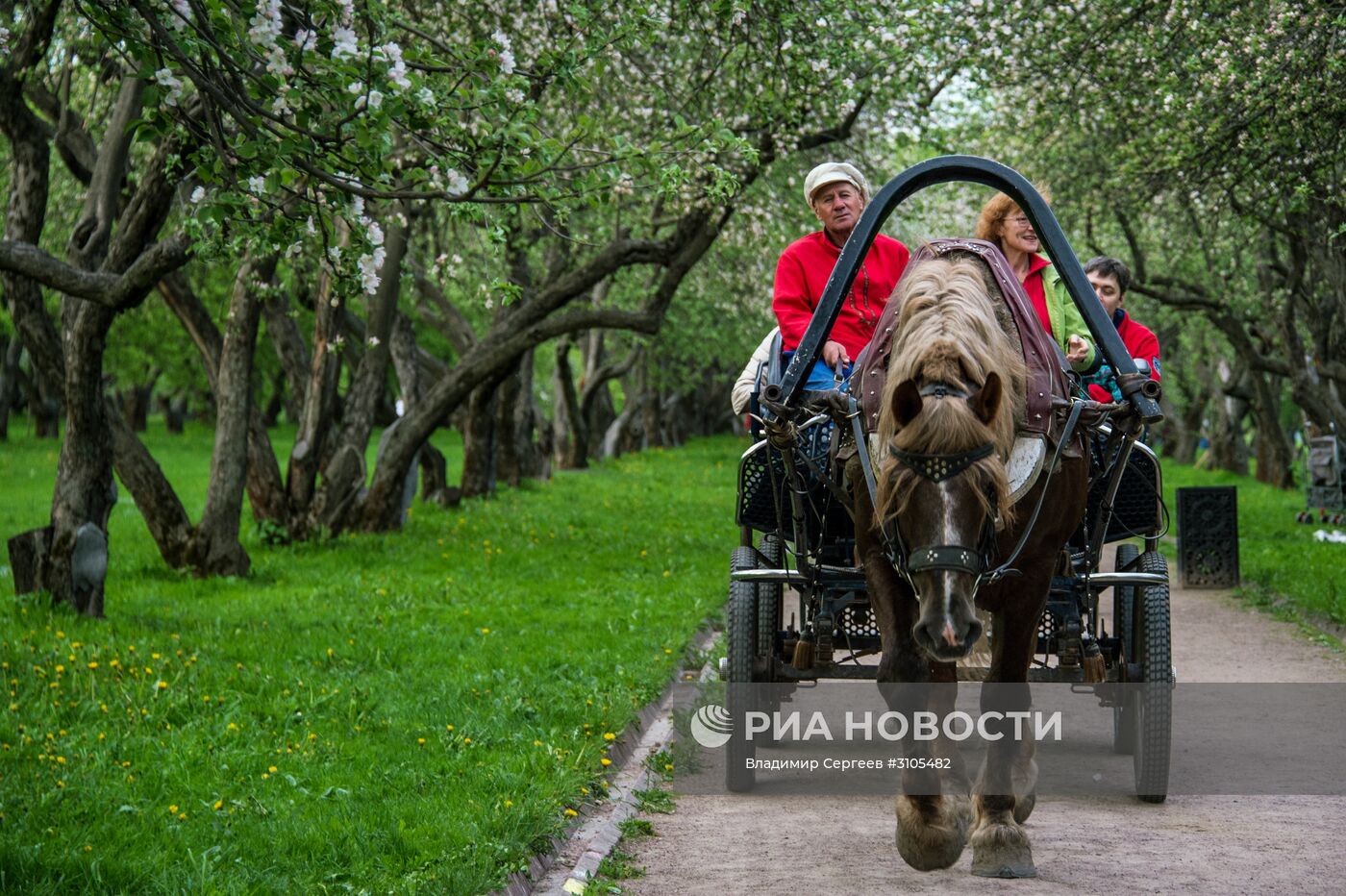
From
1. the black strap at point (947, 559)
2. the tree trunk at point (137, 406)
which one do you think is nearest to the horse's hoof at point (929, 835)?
the black strap at point (947, 559)

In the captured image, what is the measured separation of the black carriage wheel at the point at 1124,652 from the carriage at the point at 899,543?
11 mm

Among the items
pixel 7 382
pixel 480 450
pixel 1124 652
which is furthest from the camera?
pixel 7 382

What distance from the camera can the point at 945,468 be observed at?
187 inches

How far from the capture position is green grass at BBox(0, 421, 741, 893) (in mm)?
5535

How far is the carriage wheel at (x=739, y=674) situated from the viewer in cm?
699

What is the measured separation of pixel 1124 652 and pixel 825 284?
2.28 m

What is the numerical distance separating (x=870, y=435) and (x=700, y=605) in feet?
25.1

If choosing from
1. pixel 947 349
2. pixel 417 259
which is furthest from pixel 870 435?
pixel 417 259

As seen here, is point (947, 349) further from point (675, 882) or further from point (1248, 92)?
point (1248, 92)

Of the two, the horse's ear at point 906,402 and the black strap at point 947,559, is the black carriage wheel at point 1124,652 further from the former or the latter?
the horse's ear at point 906,402

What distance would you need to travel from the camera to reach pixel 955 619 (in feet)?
15.0

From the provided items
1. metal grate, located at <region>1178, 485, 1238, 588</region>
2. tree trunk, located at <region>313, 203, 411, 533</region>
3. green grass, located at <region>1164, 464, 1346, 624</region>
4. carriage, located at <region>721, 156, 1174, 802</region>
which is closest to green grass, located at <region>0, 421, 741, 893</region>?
tree trunk, located at <region>313, 203, 411, 533</region>

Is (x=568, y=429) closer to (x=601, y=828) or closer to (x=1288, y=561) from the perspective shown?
(x=1288, y=561)

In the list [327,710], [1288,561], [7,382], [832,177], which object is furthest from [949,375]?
[7,382]
